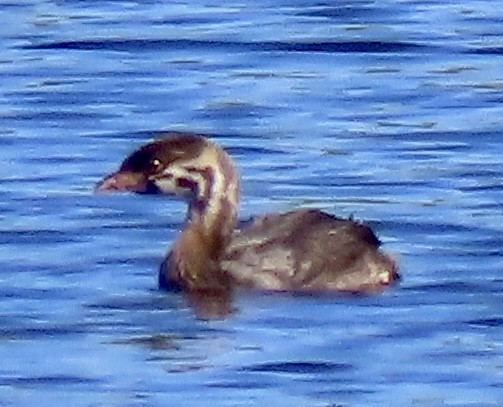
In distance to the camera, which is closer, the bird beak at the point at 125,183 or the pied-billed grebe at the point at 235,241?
the pied-billed grebe at the point at 235,241

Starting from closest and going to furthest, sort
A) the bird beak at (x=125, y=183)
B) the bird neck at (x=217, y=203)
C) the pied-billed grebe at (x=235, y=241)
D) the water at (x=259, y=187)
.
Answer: the water at (x=259, y=187), the pied-billed grebe at (x=235, y=241), the bird beak at (x=125, y=183), the bird neck at (x=217, y=203)

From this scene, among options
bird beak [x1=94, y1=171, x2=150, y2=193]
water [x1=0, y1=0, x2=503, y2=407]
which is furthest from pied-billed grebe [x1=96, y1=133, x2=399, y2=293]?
water [x1=0, y1=0, x2=503, y2=407]

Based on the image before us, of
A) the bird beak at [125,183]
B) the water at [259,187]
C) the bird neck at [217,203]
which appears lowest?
the water at [259,187]

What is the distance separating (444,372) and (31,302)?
9.42ft

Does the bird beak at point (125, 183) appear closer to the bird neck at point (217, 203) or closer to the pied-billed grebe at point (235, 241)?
the pied-billed grebe at point (235, 241)

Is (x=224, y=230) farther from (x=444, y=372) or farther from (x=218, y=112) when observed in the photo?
(x=218, y=112)

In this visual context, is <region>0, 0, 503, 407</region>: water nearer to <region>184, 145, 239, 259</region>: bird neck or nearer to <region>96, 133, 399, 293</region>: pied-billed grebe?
<region>96, 133, 399, 293</region>: pied-billed grebe

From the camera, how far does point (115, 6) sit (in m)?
27.8

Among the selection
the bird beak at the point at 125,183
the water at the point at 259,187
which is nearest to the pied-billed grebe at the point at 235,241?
the bird beak at the point at 125,183

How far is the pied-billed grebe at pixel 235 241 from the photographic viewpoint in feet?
60.4

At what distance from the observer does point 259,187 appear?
21.1 m

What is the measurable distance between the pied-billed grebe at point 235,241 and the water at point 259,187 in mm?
218

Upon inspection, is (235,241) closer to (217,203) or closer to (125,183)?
(217,203)

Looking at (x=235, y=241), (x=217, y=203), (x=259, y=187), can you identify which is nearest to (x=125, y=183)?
(x=217, y=203)
